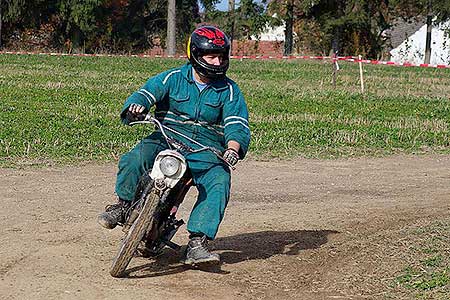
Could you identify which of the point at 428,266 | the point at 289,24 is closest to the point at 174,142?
the point at 428,266

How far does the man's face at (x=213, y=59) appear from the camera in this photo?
6902 mm

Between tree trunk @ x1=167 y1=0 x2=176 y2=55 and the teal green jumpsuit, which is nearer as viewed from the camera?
the teal green jumpsuit

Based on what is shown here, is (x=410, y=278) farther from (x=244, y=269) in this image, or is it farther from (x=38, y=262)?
(x=38, y=262)

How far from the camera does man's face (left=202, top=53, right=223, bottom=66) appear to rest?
6.90 meters

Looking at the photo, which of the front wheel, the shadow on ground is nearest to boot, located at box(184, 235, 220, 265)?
the shadow on ground

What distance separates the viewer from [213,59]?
6.91 meters

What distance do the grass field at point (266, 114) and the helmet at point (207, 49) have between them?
561cm

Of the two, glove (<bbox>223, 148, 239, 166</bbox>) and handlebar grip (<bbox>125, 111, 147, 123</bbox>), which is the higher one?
handlebar grip (<bbox>125, 111, 147, 123</bbox>)

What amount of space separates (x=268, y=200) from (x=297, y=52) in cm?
5595

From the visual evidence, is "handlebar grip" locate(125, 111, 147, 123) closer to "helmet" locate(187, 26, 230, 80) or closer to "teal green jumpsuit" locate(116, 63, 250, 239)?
"teal green jumpsuit" locate(116, 63, 250, 239)

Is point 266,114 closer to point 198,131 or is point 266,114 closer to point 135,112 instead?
point 198,131

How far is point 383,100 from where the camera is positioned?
24.5 m

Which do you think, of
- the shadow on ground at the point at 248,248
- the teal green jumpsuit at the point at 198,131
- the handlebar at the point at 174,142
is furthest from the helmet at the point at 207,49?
the shadow on ground at the point at 248,248

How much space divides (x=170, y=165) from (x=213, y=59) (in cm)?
94
